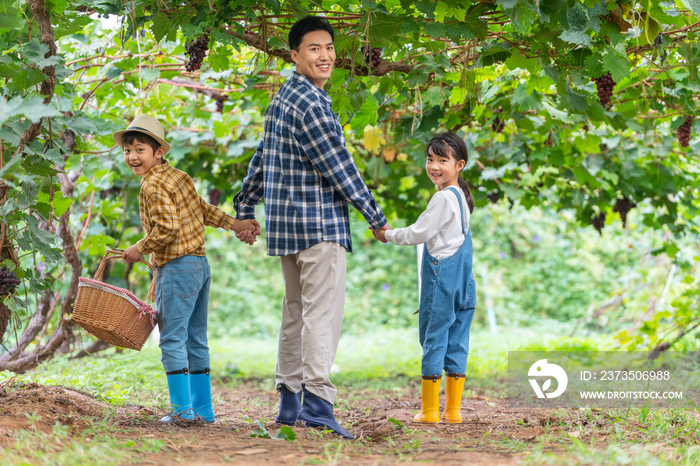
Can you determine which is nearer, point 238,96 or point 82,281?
point 82,281

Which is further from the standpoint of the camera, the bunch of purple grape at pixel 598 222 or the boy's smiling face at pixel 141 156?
the bunch of purple grape at pixel 598 222

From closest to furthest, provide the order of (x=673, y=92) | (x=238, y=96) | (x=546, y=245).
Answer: (x=673, y=92), (x=238, y=96), (x=546, y=245)

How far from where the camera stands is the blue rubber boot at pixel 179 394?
8.94 feet

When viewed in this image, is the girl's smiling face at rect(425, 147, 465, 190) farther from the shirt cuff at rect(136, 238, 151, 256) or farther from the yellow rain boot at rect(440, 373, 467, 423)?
the shirt cuff at rect(136, 238, 151, 256)

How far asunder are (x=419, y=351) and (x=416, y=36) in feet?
19.4

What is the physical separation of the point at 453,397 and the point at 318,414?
29.8 inches

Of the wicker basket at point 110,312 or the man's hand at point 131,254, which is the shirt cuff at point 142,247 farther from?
the wicker basket at point 110,312

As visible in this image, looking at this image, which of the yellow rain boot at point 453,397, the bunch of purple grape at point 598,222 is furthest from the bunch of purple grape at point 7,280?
the bunch of purple grape at point 598,222

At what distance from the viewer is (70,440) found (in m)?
2.14

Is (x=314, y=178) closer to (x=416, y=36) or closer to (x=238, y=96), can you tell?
(x=416, y=36)

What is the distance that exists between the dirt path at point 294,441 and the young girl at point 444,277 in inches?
8.6

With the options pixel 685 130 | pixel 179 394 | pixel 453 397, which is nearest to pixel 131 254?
pixel 179 394


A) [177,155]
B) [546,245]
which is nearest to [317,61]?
[177,155]

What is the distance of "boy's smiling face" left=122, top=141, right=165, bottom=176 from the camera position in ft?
9.37
